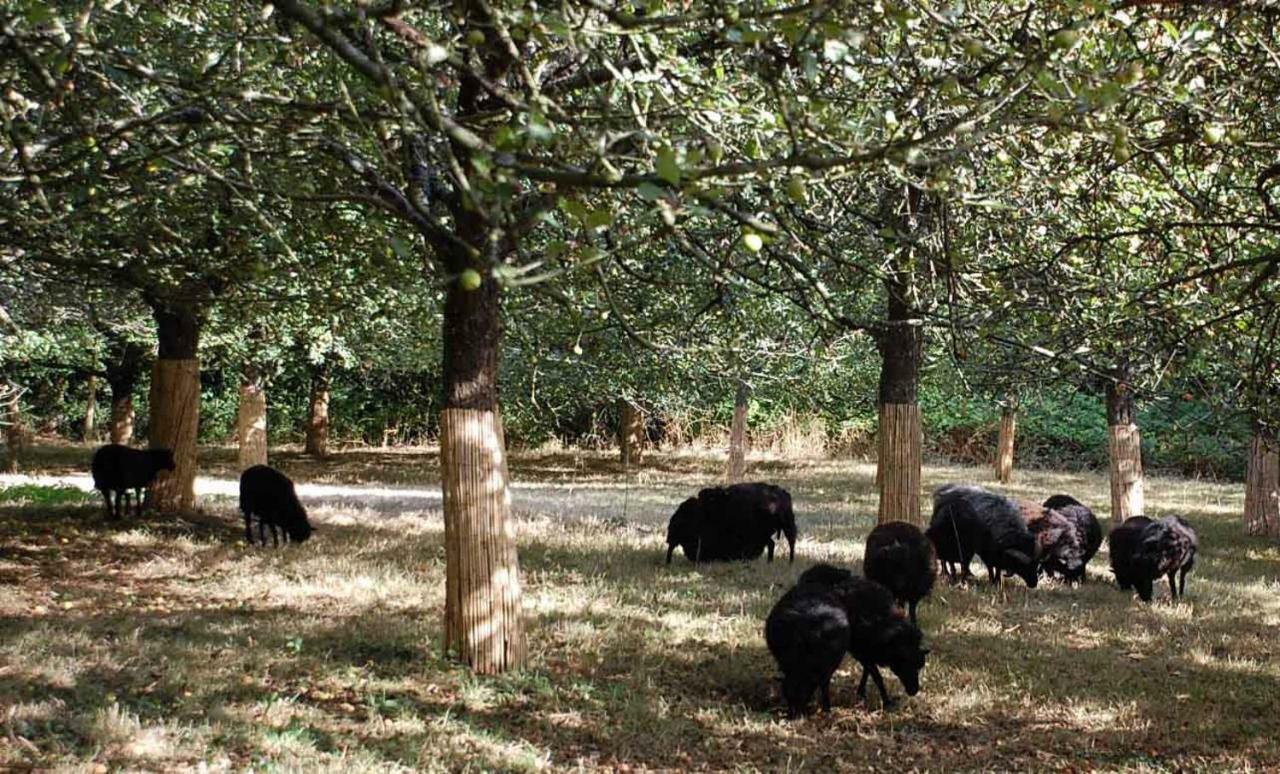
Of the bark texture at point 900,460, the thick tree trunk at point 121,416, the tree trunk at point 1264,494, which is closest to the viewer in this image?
the bark texture at point 900,460

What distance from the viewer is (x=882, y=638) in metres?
7.34

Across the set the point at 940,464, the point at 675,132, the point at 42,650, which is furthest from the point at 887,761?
the point at 940,464

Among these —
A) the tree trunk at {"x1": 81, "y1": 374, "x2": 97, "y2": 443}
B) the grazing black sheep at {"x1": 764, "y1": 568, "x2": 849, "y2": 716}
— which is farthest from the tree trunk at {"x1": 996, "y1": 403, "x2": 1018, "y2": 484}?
the tree trunk at {"x1": 81, "y1": 374, "x2": 97, "y2": 443}

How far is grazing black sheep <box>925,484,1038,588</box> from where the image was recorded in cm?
1166

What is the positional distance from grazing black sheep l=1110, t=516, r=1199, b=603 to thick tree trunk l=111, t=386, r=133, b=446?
73.3ft

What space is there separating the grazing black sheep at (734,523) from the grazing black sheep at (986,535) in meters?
1.78

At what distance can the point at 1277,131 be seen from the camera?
252 inches

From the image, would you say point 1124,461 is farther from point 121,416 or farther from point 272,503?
point 121,416

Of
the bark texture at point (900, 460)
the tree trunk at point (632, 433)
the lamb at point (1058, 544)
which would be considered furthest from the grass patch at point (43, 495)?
the tree trunk at point (632, 433)

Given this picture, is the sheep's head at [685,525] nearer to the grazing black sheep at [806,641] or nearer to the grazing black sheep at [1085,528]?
the grazing black sheep at [1085,528]

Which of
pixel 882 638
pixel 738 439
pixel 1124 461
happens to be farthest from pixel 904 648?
pixel 738 439

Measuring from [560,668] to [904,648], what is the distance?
8.05 ft

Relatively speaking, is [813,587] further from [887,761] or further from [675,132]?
[675,132]

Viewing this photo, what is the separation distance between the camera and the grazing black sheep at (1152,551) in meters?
11.1
